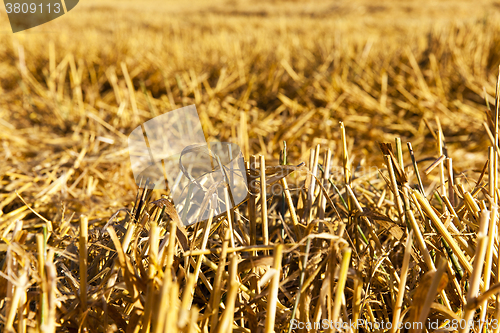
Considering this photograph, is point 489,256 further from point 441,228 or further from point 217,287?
point 217,287

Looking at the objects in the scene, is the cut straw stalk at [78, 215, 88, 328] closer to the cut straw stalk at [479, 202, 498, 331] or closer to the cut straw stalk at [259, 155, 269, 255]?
the cut straw stalk at [259, 155, 269, 255]

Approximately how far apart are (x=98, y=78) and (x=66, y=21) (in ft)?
13.3

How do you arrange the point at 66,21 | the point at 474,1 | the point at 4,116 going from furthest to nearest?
the point at 474,1, the point at 66,21, the point at 4,116

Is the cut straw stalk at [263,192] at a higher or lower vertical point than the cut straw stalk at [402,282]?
higher

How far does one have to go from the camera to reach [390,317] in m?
0.50

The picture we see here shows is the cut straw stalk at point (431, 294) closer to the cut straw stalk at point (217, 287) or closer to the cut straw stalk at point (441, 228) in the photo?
the cut straw stalk at point (441, 228)

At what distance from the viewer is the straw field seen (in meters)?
0.39

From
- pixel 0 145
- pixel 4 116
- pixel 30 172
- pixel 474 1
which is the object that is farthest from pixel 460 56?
pixel 474 1

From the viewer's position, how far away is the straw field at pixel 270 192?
39 cm

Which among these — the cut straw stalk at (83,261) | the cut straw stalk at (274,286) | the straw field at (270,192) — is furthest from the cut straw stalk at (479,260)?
the cut straw stalk at (83,261)

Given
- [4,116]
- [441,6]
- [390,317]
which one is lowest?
[390,317]

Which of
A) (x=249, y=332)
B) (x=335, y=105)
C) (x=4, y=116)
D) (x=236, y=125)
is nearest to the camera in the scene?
(x=249, y=332)

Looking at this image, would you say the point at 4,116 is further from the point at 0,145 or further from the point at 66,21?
the point at 66,21

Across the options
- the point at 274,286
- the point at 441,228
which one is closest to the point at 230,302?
the point at 274,286
